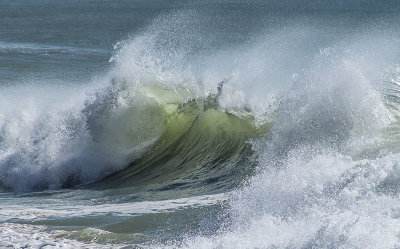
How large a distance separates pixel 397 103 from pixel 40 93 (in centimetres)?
1062

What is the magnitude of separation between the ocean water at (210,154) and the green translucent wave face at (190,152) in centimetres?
3

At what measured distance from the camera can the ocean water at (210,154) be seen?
7.73m

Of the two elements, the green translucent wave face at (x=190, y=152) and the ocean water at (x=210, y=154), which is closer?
the ocean water at (x=210, y=154)

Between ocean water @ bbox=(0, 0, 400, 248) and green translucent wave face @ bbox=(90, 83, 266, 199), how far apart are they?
0.10 ft

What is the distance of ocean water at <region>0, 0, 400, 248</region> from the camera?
25.4 feet

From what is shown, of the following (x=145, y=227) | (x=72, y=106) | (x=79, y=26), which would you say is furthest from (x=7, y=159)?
(x=79, y=26)

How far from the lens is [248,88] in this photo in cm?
1376

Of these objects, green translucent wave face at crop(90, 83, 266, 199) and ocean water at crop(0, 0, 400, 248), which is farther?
green translucent wave face at crop(90, 83, 266, 199)

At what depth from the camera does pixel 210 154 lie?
12758 mm

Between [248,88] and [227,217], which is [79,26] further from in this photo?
[227,217]

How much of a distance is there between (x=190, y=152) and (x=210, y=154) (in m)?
0.48

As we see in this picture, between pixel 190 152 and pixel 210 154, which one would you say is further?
pixel 190 152

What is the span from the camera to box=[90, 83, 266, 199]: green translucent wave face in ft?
37.6

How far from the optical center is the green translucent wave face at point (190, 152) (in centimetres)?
1146
